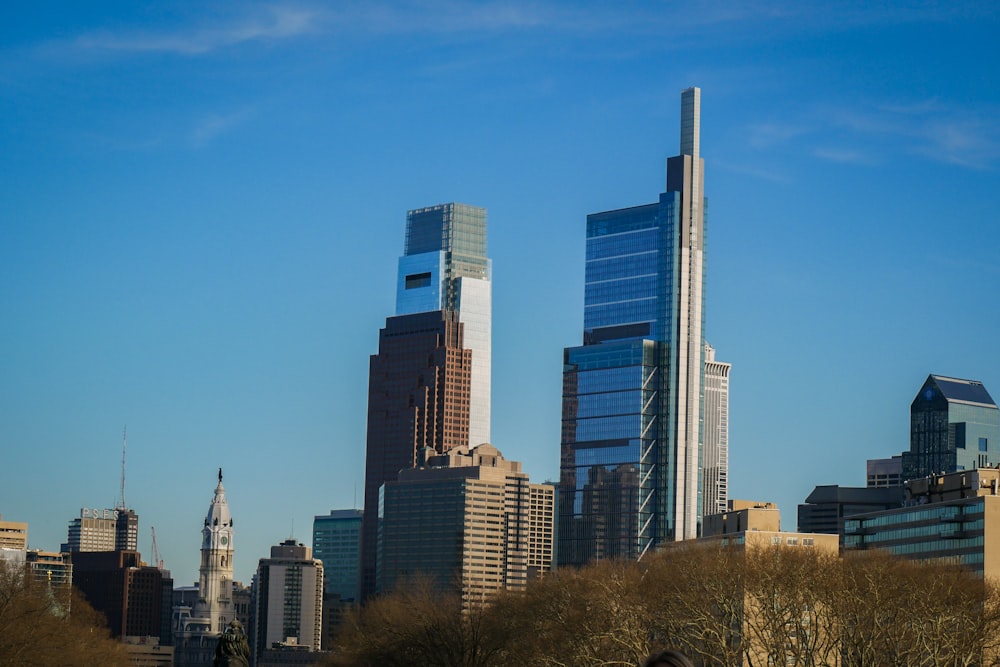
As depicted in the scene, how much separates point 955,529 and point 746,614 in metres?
66.8

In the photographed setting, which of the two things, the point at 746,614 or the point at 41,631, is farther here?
the point at 41,631

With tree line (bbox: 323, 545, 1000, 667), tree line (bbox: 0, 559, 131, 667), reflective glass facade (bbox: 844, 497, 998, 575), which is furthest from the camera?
reflective glass facade (bbox: 844, 497, 998, 575)

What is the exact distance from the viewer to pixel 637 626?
121 meters

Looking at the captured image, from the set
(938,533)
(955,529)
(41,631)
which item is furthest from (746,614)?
(938,533)

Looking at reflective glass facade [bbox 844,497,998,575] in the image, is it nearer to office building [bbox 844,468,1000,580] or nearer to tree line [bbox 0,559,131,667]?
office building [bbox 844,468,1000,580]

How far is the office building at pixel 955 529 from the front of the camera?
178500 mm

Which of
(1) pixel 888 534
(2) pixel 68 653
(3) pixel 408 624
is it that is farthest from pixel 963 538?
(2) pixel 68 653

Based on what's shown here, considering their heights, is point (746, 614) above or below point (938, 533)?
below

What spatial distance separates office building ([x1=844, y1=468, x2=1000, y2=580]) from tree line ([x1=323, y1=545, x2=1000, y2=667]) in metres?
42.3

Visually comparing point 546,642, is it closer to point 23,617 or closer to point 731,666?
point 731,666

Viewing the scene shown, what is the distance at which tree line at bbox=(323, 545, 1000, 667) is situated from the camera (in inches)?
4397

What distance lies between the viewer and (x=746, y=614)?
121 meters

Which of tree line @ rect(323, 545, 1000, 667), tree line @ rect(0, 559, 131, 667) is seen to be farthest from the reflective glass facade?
tree line @ rect(0, 559, 131, 667)

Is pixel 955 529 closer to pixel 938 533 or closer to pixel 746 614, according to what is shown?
pixel 938 533
